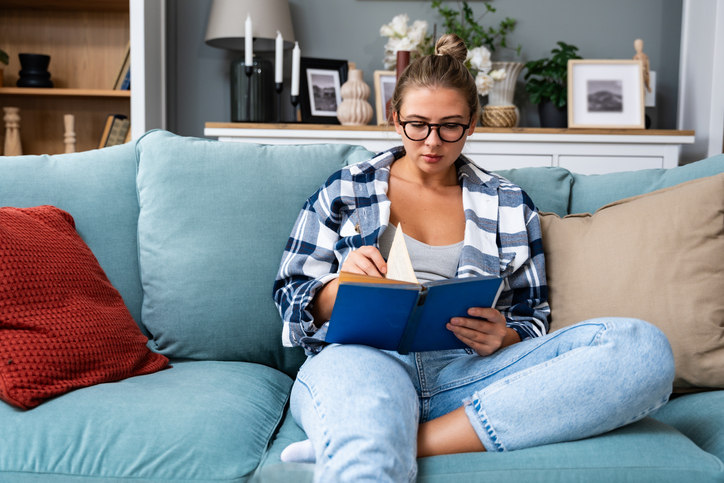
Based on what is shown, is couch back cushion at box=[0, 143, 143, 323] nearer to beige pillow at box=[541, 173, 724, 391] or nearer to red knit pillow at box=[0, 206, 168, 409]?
red knit pillow at box=[0, 206, 168, 409]

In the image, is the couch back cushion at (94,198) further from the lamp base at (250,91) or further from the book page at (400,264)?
the lamp base at (250,91)

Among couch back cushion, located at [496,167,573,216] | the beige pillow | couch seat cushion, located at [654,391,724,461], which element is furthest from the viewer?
couch back cushion, located at [496,167,573,216]

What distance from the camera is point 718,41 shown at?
9.28ft

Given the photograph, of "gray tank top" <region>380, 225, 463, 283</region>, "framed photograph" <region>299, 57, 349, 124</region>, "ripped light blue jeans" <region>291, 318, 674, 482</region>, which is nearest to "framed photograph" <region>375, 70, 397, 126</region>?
"framed photograph" <region>299, 57, 349, 124</region>

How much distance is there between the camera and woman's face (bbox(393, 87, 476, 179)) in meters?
1.38

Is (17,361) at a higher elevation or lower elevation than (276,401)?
higher

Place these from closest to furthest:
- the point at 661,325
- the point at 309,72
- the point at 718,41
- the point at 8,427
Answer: the point at 8,427, the point at 661,325, the point at 718,41, the point at 309,72

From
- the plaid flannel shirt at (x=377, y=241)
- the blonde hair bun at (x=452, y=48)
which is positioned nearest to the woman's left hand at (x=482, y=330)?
the plaid flannel shirt at (x=377, y=241)

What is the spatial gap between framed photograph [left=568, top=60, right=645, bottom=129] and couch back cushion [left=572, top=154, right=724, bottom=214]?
134 centimetres

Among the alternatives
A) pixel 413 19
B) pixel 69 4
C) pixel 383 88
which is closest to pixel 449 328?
pixel 383 88

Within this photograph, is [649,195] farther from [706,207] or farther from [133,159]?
[133,159]

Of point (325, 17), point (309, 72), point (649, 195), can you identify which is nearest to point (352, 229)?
point (649, 195)

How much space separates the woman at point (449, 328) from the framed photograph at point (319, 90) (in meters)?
1.59

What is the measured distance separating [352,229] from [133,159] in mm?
574
